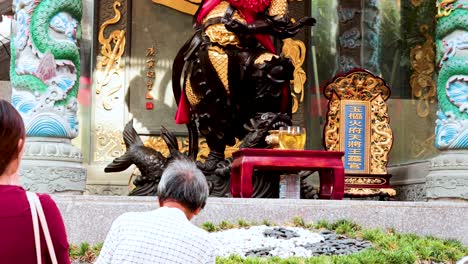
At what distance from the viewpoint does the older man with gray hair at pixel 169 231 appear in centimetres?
375

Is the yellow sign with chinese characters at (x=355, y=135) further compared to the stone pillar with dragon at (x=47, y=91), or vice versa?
the yellow sign with chinese characters at (x=355, y=135)

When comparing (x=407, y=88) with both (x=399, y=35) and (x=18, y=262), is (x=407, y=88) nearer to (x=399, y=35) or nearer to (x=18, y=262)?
(x=399, y=35)

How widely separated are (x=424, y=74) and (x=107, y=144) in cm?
379

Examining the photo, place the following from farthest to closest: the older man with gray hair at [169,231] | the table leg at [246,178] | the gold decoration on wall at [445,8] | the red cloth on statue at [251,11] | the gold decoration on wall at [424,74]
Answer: the gold decoration on wall at [424,74] < the red cloth on statue at [251,11] < the gold decoration on wall at [445,8] < the table leg at [246,178] < the older man with gray hair at [169,231]

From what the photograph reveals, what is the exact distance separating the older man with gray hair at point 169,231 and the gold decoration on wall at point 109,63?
8328 millimetres

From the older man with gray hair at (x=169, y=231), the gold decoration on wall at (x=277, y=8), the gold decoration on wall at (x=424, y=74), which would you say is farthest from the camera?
the gold decoration on wall at (x=424, y=74)

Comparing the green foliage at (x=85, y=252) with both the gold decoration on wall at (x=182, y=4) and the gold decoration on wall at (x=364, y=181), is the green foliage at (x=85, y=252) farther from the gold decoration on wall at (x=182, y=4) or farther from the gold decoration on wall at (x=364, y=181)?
the gold decoration on wall at (x=182, y=4)

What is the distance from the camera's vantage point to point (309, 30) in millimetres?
12453

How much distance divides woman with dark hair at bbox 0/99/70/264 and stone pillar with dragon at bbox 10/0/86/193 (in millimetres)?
5650

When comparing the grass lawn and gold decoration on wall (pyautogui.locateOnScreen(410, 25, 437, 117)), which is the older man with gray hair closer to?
the grass lawn

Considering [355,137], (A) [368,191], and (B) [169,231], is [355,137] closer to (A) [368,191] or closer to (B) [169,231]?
(A) [368,191]

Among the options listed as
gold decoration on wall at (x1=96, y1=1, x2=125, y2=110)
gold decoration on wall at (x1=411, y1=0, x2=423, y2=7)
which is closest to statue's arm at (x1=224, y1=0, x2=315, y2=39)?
gold decoration on wall at (x1=411, y1=0, x2=423, y2=7)

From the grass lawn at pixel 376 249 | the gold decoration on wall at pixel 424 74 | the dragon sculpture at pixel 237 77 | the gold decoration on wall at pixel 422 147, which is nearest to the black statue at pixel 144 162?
the dragon sculpture at pixel 237 77

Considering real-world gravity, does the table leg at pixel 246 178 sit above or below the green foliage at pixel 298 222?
above
